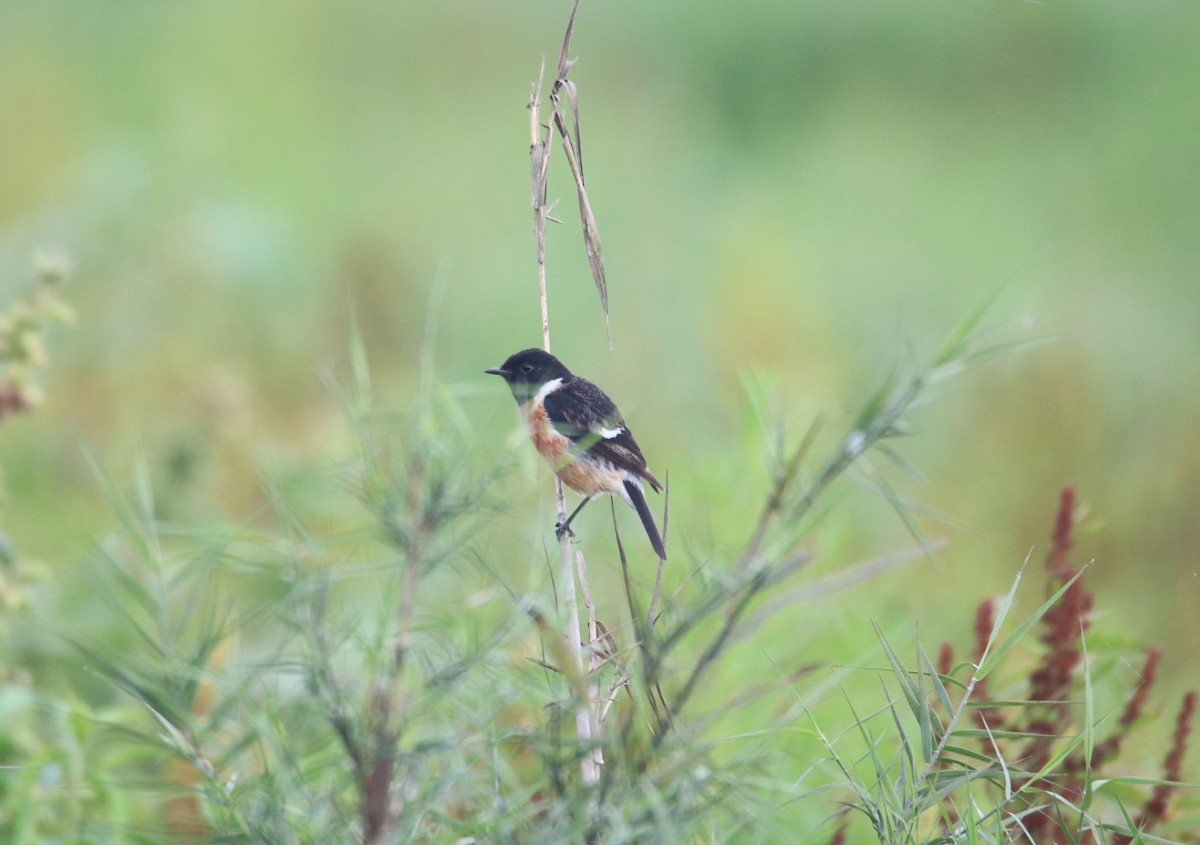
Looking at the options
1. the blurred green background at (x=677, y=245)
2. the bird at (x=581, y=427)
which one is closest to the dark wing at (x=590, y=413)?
the bird at (x=581, y=427)

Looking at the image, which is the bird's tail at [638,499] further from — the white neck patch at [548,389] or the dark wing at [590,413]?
the white neck patch at [548,389]

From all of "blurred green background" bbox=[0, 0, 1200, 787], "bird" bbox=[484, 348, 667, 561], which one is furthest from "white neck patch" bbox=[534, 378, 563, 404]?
"blurred green background" bbox=[0, 0, 1200, 787]

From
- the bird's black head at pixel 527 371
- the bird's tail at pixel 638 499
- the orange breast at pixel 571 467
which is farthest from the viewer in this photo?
the bird's tail at pixel 638 499

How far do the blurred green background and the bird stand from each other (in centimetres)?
15

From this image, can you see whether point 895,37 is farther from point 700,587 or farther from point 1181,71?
point 700,587

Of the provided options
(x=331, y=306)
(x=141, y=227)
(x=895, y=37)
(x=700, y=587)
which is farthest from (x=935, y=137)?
(x=700, y=587)

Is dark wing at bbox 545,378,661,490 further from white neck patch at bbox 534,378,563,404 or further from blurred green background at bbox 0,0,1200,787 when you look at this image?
blurred green background at bbox 0,0,1200,787

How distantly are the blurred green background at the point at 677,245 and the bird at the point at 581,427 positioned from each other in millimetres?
153

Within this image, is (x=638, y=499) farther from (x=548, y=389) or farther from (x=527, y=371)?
(x=527, y=371)

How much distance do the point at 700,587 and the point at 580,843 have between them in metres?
0.18

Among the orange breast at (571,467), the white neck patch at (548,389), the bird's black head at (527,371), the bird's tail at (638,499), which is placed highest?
the bird's black head at (527,371)

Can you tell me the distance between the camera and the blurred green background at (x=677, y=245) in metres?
3.52

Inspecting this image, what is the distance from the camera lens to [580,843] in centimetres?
81

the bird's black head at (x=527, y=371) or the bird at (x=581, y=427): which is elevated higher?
the bird's black head at (x=527, y=371)
